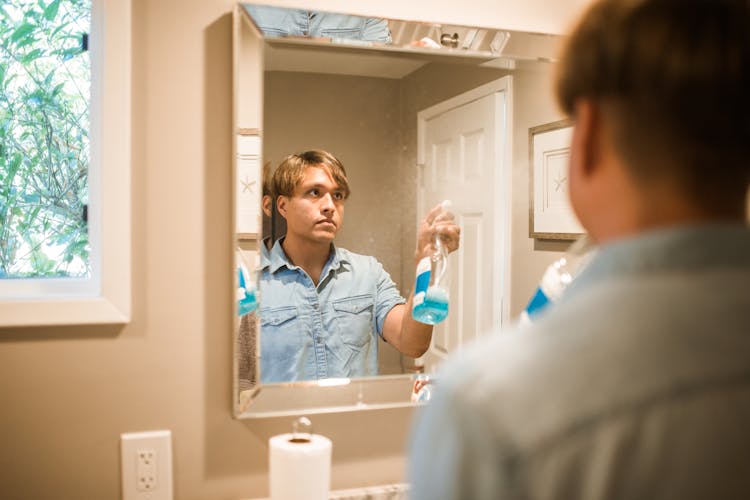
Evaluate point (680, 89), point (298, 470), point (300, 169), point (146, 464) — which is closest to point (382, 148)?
point (300, 169)

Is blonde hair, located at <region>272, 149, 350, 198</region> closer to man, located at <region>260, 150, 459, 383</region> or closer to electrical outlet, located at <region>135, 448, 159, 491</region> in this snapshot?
man, located at <region>260, 150, 459, 383</region>

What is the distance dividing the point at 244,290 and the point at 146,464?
1.05ft

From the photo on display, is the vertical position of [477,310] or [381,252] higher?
[381,252]

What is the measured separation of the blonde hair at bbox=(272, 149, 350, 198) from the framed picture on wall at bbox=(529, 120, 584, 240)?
0.38 metres

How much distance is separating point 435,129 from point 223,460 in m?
0.68

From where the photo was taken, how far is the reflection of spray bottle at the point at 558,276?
1293mm

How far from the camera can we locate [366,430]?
128 cm

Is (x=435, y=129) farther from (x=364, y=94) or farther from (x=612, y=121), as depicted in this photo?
(x=612, y=121)

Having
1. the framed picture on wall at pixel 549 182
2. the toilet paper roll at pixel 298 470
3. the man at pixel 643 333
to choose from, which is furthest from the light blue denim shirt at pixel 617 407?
the framed picture on wall at pixel 549 182

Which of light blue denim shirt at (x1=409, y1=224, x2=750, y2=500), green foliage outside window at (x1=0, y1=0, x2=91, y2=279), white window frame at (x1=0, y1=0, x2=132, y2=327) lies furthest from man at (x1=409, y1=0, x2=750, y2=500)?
green foliage outside window at (x1=0, y1=0, x2=91, y2=279)

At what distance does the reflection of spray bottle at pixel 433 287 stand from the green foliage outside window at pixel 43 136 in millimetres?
585

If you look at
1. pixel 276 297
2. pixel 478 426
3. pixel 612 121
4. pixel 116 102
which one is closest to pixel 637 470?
pixel 478 426

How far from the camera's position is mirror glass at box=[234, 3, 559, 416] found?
1180 mm

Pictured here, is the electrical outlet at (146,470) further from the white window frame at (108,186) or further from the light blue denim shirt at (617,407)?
the light blue denim shirt at (617,407)
